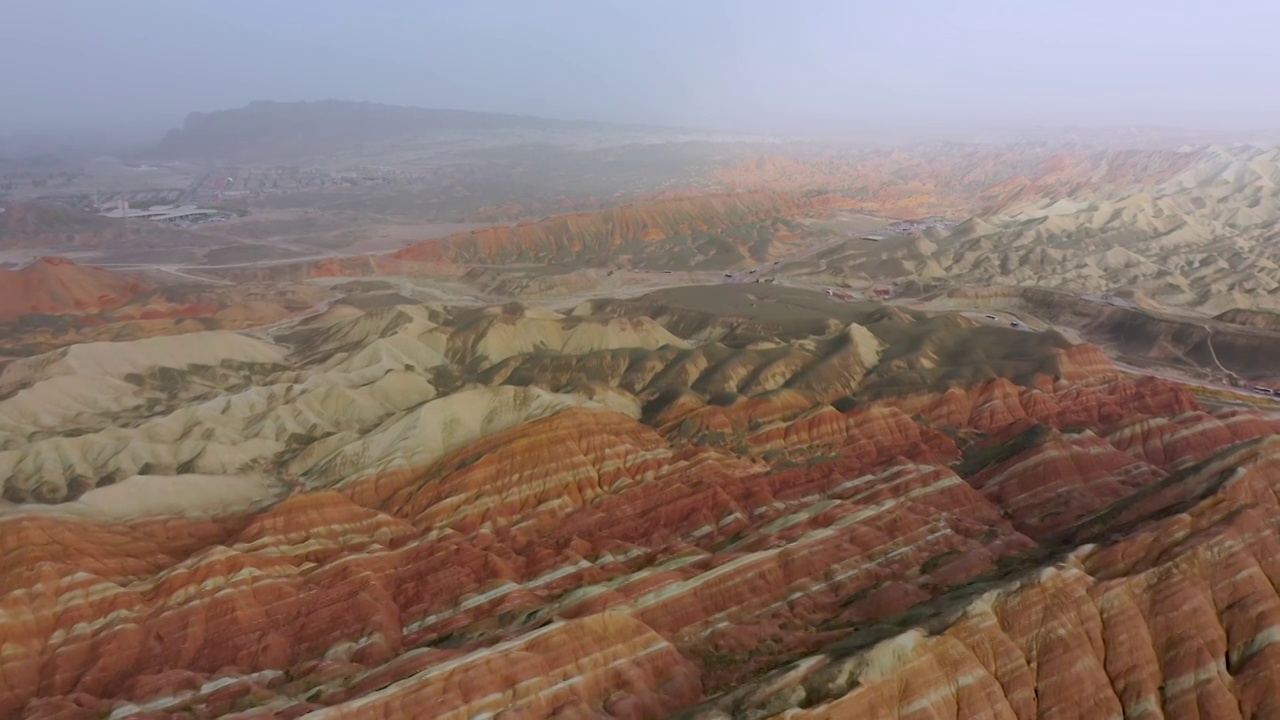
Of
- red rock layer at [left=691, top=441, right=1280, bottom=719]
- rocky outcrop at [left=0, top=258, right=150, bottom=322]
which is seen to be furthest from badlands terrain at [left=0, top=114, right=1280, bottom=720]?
rocky outcrop at [left=0, top=258, right=150, bottom=322]

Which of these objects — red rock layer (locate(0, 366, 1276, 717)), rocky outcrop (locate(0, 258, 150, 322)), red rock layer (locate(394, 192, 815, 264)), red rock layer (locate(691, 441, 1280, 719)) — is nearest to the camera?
red rock layer (locate(691, 441, 1280, 719))

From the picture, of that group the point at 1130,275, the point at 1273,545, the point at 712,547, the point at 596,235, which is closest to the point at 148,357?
the point at 712,547

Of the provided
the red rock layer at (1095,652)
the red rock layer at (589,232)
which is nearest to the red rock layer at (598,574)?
the red rock layer at (1095,652)

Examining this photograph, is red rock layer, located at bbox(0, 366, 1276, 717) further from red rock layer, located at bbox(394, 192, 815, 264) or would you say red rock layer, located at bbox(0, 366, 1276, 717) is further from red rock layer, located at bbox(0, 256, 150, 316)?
red rock layer, located at bbox(394, 192, 815, 264)

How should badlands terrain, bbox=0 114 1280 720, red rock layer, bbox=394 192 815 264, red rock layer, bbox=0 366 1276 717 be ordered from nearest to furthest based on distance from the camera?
1. badlands terrain, bbox=0 114 1280 720
2. red rock layer, bbox=0 366 1276 717
3. red rock layer, bbox=394 192 815 264

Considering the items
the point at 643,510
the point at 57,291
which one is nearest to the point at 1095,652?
the point at 643,510

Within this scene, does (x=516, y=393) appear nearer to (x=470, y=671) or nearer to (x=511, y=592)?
(x=511, y=592)
